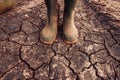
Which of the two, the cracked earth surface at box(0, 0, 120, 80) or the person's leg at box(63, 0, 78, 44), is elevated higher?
the person's leg at box(63, 0, 78, 44)

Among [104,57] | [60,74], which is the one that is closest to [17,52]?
[60,74]

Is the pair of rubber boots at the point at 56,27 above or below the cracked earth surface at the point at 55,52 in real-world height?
above

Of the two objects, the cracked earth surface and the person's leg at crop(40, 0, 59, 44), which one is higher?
the person's leg at crop(40, 0, 59, 44)

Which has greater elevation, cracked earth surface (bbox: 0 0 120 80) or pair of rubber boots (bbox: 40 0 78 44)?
pair of rubber boots (bbox: 40 0 78 44)

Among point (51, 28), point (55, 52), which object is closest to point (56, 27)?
point (51, 28)

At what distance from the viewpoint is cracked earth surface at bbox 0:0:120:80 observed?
154cm

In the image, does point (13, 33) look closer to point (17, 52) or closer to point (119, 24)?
point (17, 52)

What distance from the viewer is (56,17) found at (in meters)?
1.67

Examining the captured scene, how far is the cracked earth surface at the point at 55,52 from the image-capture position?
1.54m

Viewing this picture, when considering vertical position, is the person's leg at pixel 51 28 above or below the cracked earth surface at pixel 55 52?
above

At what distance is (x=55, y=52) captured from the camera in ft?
5.57

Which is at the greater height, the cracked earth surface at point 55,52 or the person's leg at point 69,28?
the person's leg at point 69,28

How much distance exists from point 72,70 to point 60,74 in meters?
0.11

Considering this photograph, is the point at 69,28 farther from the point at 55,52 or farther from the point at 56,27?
the point at 55,52
